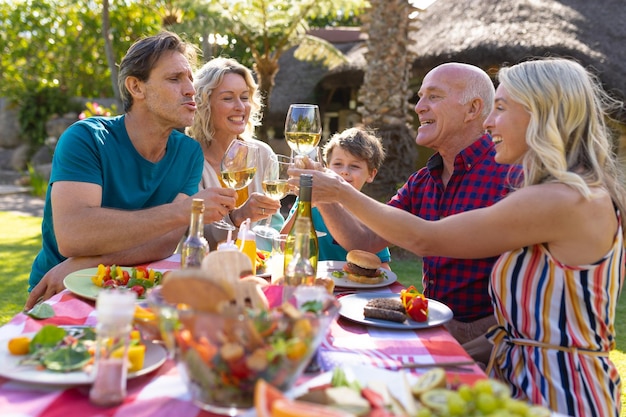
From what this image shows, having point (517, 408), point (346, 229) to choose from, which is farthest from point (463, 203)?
point (517, 408)

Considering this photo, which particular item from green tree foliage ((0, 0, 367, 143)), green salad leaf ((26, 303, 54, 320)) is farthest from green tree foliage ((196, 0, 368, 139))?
green salad leaf ((26, 303, 54, 320))

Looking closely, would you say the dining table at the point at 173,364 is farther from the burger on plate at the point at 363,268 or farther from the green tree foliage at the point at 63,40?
the green tree foliage at the point at 63,40

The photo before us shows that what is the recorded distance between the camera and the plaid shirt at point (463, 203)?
2822 millimetres

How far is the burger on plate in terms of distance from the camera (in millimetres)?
2576

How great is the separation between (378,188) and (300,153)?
6.37m

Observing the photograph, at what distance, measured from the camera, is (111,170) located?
9.58ft

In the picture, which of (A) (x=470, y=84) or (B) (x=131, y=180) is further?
(A) (x=470, y=84)

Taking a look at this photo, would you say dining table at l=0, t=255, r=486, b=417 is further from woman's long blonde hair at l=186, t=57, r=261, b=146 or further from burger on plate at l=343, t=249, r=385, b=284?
woman's long blonde hair at l=186, t=57, r=261, b=146

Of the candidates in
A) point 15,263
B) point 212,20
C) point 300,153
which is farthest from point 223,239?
point 212,20

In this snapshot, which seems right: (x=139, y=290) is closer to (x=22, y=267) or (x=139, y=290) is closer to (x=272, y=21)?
(x=22, y=267)

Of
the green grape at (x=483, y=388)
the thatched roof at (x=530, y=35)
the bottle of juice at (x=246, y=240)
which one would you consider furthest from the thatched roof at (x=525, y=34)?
the green grape at (x=483, y=388)

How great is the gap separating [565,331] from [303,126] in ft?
3.91

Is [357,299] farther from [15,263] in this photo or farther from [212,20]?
[212,20]

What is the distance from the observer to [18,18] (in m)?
19.4
